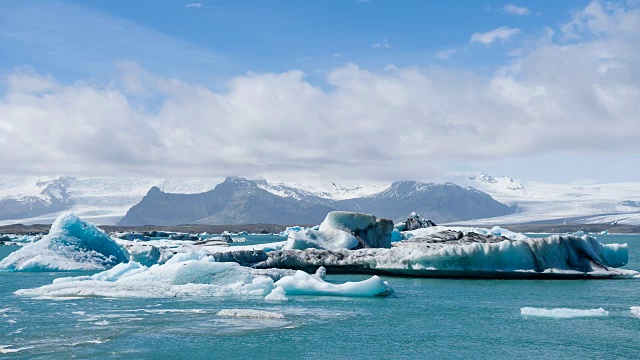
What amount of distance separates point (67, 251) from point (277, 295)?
1292cm

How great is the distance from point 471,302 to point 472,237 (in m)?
13.1

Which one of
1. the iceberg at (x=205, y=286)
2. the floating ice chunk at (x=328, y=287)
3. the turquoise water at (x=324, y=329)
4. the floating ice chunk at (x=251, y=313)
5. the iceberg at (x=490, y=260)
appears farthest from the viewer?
the iceberg at (x=490, y=260)

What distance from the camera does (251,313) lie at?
1466 cm

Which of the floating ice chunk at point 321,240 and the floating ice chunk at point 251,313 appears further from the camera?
the floating ice chunk at point 321,240

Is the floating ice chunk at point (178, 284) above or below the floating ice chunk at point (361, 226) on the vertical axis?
below

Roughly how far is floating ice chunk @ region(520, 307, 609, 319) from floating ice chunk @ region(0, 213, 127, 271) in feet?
54.7

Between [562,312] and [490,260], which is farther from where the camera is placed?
[490,260]

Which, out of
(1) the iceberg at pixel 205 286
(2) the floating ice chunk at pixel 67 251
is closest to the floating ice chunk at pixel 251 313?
(1) the iceberg at pixel 205 286

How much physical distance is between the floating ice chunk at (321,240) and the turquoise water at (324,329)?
843cm

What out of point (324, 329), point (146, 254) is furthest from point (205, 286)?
point (146, 254)

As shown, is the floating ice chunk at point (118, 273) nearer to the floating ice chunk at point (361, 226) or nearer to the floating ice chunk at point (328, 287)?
the floating ice chunk at point (328, 287)

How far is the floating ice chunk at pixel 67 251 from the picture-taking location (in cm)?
2698

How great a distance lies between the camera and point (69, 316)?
14.5 meters

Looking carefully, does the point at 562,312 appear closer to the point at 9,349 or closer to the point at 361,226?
the point at 9,349
